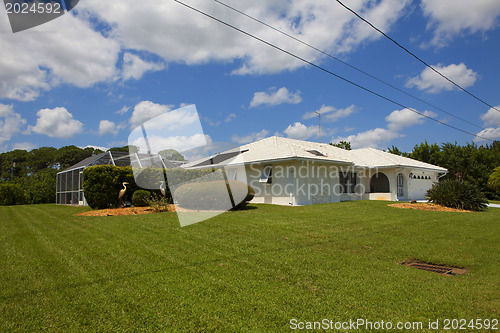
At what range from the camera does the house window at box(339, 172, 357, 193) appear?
20.1 metres

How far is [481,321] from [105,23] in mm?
10670

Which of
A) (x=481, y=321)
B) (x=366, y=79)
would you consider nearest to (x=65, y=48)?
(x=481, y=321)

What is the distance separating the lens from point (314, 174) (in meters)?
17.5

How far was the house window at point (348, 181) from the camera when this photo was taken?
66.1ft

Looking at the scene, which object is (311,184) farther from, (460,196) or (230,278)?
(230,278)

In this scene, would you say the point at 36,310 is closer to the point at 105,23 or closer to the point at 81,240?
the point at 81,240

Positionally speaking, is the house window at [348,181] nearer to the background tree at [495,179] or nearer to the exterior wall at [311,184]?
the exterior wall at [311,184]

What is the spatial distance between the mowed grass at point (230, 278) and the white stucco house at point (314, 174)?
7838 millimetres

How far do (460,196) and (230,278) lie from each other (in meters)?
16.1

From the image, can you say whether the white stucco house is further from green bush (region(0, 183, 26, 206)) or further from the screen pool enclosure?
green bush (region(0, 183, 26, 206))

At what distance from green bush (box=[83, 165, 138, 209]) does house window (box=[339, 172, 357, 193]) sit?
14316 millimetres

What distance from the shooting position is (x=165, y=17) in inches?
319

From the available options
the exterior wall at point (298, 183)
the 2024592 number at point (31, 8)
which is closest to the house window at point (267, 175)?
the exterior wall at point (298, 183)

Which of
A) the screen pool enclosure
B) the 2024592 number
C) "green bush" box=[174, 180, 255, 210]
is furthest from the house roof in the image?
the 2024592 number
